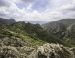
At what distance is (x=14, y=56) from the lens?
1554 inches

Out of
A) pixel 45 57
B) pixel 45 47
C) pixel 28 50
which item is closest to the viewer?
pixel 45 57

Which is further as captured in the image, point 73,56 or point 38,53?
point 73,56

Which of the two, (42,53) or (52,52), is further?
(52,52)

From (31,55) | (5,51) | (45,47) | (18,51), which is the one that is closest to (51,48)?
(45,47)

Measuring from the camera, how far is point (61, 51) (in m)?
40.0

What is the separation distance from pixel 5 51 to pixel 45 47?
1036cm

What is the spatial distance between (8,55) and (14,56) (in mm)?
1549

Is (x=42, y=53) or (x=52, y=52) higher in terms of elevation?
(x=52, y=52)

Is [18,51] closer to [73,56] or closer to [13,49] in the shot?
[13,49]

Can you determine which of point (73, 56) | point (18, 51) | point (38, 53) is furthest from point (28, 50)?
Result: point (73, 56)

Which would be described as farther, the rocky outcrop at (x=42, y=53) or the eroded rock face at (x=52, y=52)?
the rocky outcrop at (x=42, y=53)

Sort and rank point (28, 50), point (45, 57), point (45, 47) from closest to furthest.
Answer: point (45, 57), point (45, 47), point (28, 50)

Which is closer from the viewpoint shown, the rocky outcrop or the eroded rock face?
the eroded rock face

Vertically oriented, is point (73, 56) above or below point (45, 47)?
below
